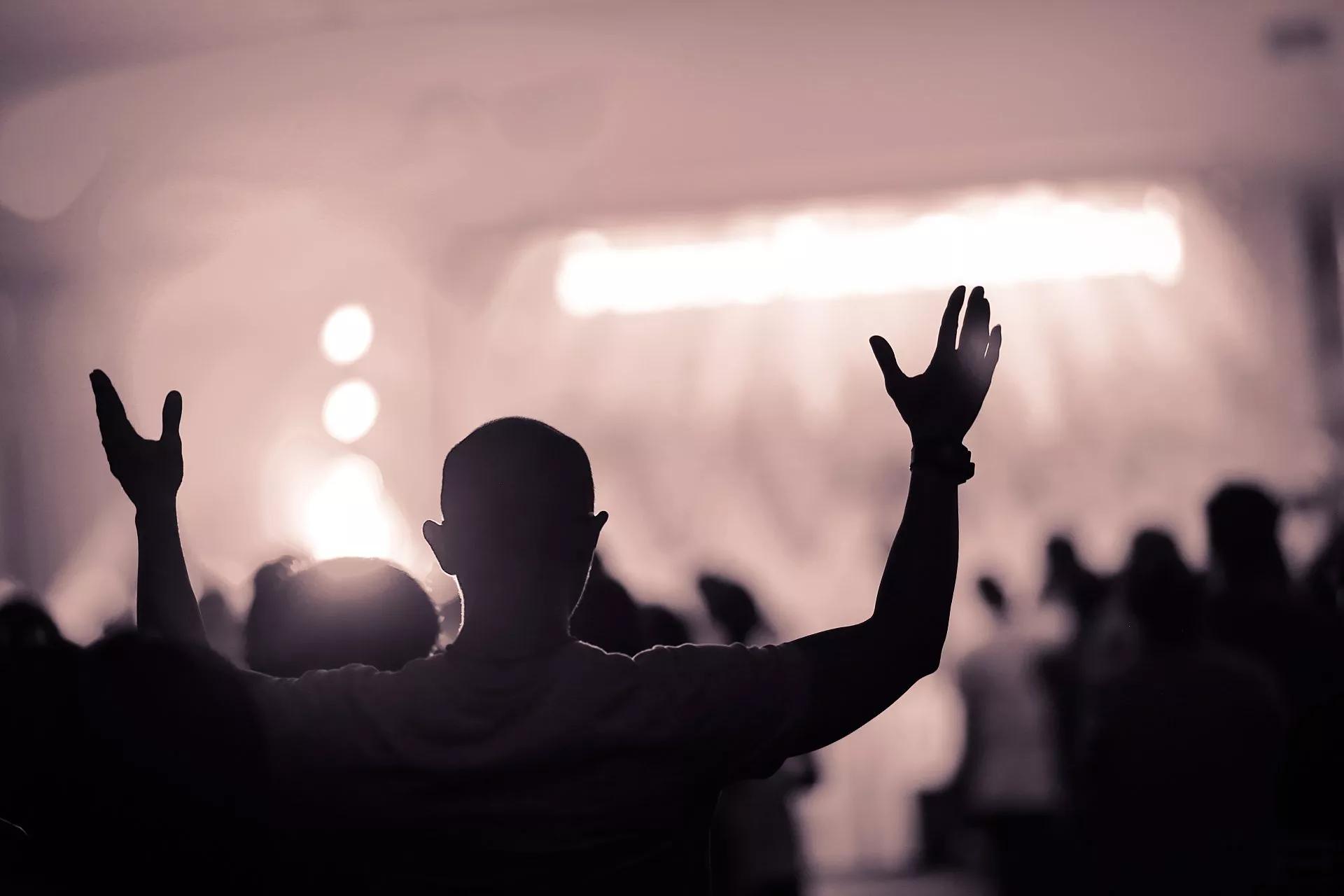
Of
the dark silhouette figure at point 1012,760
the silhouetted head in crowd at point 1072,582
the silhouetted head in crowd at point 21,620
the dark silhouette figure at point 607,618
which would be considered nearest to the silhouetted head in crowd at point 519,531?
the dark silhouette figure at point 607,618

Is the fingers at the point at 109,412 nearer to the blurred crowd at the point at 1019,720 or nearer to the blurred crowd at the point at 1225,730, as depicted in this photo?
the blurred crowd at the point at 1019,720

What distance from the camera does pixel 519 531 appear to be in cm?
126

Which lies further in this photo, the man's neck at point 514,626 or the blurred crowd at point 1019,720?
the man's neck at point 514,626

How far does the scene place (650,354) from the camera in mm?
9609

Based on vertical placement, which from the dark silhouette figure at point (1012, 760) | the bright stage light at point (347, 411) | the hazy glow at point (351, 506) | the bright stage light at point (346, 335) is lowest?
the dark silhouette figure at point (1012, 760)

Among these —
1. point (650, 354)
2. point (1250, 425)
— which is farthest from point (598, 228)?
point (1250, 425)

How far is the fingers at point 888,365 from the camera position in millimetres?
1269

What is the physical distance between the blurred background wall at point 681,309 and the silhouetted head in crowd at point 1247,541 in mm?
4164

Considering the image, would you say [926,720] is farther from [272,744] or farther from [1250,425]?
[272,744]

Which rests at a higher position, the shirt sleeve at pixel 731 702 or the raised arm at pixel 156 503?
the raised arm at pixel 156 503

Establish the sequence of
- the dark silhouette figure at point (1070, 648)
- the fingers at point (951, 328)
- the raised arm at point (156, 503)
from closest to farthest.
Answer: the fingers at point (951, 328)
the raised arm at point (156, 503)
the dark silhouette figure at point (1070, 648)

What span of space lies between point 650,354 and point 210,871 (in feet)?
28.0

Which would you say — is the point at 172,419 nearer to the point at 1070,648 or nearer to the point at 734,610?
the point at 734,610

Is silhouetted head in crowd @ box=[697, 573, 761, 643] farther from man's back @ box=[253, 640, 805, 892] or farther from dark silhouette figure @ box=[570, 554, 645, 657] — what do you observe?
man's back @ box=[253, 640, 805, 892]
